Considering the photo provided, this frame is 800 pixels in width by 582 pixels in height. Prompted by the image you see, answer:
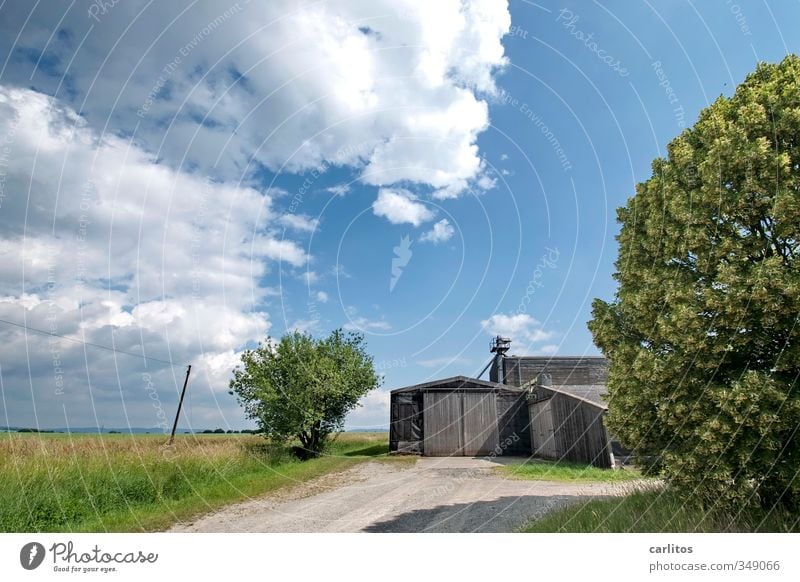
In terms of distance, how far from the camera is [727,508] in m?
7.13

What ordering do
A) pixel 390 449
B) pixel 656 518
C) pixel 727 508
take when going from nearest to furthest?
pixel 727 508, pixel 656 518, pixel 390 449

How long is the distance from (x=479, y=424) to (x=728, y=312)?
88.0 feet

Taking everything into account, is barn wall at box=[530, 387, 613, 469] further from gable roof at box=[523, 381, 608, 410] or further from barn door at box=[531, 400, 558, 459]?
gable roof at box=[523, 381, 608, 410]

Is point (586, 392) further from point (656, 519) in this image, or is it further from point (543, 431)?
point (656, 519)

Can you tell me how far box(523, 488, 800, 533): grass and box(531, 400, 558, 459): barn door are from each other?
1906 centimetres

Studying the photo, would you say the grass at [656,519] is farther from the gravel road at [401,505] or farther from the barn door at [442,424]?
the barn door at [442,424]

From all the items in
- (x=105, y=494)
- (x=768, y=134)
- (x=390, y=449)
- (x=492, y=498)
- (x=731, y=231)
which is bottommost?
(x=390, y=449)

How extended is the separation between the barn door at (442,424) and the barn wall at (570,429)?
5.46m

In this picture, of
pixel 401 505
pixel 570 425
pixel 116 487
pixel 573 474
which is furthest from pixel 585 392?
pixel 116 487

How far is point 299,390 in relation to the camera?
98.0ft

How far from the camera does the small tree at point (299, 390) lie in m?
29.2

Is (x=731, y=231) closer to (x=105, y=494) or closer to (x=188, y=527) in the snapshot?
(x=188, y=527)
